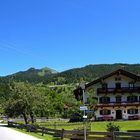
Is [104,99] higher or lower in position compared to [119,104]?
higher

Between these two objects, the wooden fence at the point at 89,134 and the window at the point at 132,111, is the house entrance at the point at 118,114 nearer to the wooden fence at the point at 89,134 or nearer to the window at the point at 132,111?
the window at the point at 132,111

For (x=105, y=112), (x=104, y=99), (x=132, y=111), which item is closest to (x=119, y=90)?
(x=104, y=99)

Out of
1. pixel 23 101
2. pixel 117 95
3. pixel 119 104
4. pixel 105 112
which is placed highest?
pixel 117 95

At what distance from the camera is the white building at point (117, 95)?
8269 cm

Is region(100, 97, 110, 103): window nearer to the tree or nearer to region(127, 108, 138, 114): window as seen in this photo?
region(127, 108, 138, 114): window

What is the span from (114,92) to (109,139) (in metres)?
56.5

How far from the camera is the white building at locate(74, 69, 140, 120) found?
271 ft

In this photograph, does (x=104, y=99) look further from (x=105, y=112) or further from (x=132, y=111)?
(x=132, y=111)

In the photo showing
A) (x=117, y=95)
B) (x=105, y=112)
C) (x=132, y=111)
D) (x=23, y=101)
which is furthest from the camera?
(x=117, y=95)

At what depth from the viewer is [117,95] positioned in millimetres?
83812

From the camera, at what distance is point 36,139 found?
1416 inches

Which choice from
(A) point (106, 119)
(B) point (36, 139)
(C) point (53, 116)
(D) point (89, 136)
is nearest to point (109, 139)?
(D) point (89, 136)

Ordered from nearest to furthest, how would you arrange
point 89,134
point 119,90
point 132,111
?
point 89,134 < point 132,111 < point 119,90

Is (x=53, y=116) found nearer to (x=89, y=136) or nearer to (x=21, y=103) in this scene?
(x=21, y=103)
